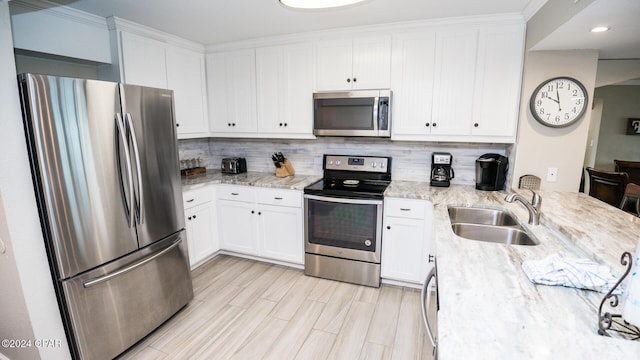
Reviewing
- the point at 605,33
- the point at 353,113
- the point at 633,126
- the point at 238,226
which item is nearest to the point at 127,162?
the point at 238,226

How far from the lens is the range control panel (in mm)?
3086

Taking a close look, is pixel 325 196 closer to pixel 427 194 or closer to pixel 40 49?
pixel 427 194

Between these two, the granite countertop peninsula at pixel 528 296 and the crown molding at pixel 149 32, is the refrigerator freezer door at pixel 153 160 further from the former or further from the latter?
the granite countertop peninsula at pixel 528 296

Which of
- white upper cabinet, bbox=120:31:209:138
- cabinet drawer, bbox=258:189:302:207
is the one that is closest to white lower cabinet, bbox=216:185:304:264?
cabinet drawer, bbox=258:189:302:207

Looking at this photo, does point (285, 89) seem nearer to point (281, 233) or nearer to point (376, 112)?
point (376, 112)

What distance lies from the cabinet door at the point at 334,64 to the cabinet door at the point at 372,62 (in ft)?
0.19

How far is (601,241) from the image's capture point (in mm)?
1421

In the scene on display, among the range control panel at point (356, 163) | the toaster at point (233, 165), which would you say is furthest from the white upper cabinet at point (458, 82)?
the toaster at point (233, 165)

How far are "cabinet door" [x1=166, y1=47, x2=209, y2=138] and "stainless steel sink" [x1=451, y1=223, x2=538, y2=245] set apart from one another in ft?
8.98

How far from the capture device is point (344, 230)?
8.95 feet

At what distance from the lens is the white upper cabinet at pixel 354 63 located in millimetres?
2711

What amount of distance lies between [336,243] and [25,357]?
216cm

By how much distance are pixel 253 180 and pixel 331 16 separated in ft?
5.51

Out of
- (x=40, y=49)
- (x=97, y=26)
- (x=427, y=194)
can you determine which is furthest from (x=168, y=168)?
(x=427, y=194)
